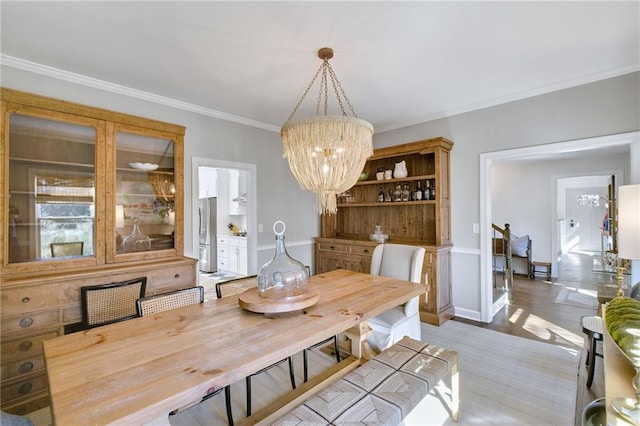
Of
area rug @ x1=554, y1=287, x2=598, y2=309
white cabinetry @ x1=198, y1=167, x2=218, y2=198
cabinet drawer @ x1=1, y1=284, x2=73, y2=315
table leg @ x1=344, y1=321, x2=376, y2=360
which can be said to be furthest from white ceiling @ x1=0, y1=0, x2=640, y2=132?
white cabinetry @ x1=198, y1=167, x2=218, y2=198

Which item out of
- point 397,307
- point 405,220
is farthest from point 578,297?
point 397,307

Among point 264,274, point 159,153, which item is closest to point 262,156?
point 159,153

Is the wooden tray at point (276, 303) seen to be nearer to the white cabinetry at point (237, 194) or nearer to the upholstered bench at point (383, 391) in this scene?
the upholstered bench at point (383, 391)

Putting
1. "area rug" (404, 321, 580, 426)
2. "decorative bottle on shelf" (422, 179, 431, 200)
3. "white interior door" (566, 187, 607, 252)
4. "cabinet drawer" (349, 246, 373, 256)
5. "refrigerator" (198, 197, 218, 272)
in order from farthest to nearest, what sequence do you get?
"white interior door" (566, 187, 607, 252)
"refrigerator" (198, 197, 218, 272)
"cabinet drawer" (349, 246, 373, 256)
"decorative bottle on shelf" (422, 179, 431, 200)
"area rug" (404, 321, 580, 426)

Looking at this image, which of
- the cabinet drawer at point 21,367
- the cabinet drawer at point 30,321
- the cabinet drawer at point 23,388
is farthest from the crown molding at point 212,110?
the cabinet drawer at point 23,388

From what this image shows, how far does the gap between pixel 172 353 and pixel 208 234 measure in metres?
6.24

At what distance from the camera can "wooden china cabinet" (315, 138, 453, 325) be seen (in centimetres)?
362

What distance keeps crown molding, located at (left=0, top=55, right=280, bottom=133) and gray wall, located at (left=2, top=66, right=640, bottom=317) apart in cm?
5

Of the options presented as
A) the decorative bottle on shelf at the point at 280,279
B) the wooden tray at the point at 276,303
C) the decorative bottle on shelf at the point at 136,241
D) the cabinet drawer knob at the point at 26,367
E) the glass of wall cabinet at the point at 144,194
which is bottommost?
the cabinet drawer knob at the point at 26,367

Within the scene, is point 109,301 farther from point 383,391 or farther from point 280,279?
point 383,391

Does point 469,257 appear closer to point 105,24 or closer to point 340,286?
point 340,286

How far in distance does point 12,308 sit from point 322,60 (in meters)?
2.99

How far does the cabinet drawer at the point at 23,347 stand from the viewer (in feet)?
6.72

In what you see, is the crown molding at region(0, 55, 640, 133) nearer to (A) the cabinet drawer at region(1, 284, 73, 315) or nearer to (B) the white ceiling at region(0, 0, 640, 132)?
(B) the white ceiling at region(0, 0, 640, 132)
